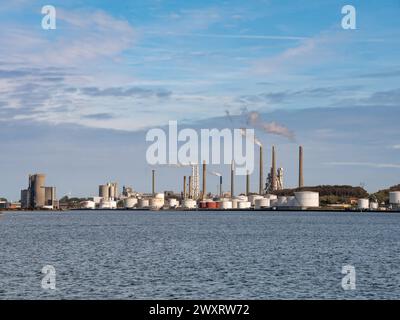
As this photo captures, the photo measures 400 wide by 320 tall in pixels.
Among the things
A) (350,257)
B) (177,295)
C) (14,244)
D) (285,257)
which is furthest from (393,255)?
(14,244)

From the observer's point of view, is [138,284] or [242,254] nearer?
[138,284]

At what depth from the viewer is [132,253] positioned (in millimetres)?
79125

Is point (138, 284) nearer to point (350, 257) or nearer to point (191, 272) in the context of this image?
point (191, 272)

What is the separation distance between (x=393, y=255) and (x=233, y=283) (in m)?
33.0

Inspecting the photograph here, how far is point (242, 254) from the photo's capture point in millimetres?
78625

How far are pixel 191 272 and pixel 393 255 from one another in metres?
29.5

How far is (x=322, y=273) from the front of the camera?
60000 millimetres

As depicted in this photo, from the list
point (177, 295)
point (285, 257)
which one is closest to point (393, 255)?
point (285, 257)

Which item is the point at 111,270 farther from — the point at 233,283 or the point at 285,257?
the point at 285,257
